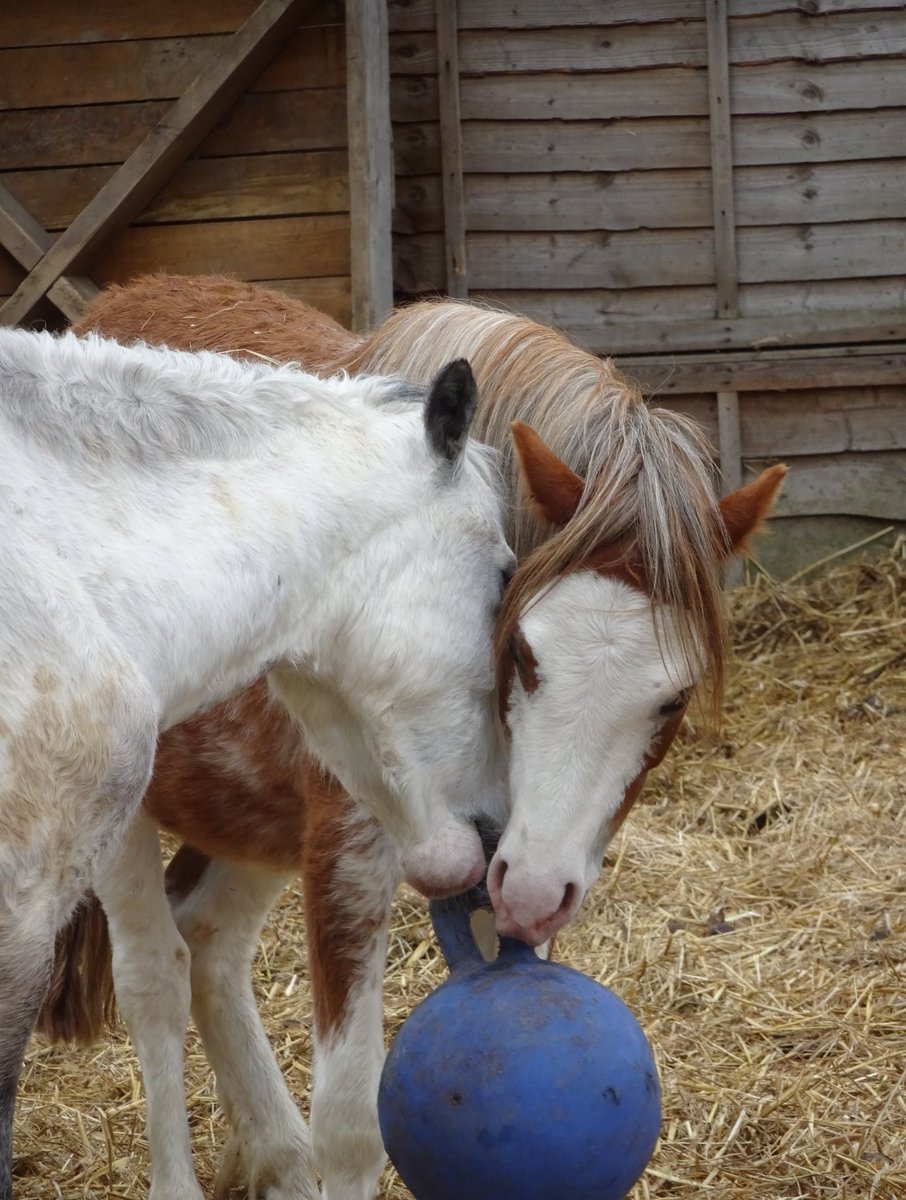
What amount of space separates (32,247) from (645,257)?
9.40ft

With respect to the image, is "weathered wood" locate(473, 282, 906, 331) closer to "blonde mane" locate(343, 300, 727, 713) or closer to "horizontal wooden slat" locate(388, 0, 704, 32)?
"horizontal wooden slat" locate(388, 0, 704, 32)

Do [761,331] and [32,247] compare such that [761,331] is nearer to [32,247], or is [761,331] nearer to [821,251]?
[821,251]

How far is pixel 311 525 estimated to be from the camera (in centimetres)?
202

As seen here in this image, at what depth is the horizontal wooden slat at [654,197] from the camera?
662 centimetres

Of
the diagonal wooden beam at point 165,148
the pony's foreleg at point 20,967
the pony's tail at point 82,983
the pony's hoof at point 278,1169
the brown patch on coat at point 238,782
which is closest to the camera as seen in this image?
the pony's foreleg at point 20,967

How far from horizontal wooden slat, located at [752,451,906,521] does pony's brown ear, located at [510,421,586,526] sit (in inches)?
175

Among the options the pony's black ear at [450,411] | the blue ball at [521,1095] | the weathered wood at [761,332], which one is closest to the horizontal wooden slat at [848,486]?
the weathered wood at [761,332]

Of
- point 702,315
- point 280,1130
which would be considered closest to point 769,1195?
point 280,1130

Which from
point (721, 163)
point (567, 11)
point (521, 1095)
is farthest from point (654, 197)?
point (521, 1095)

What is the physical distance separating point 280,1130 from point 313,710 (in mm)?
1277

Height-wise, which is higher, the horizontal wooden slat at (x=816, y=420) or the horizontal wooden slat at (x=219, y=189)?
Result: the horizontal wooden slat at (x=219, y=189)

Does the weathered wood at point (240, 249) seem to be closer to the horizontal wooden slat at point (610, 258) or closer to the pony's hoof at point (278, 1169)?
the horizontal wooden slat at point (610, 258)

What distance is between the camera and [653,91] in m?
6.58

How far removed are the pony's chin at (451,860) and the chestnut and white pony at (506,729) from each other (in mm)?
59
